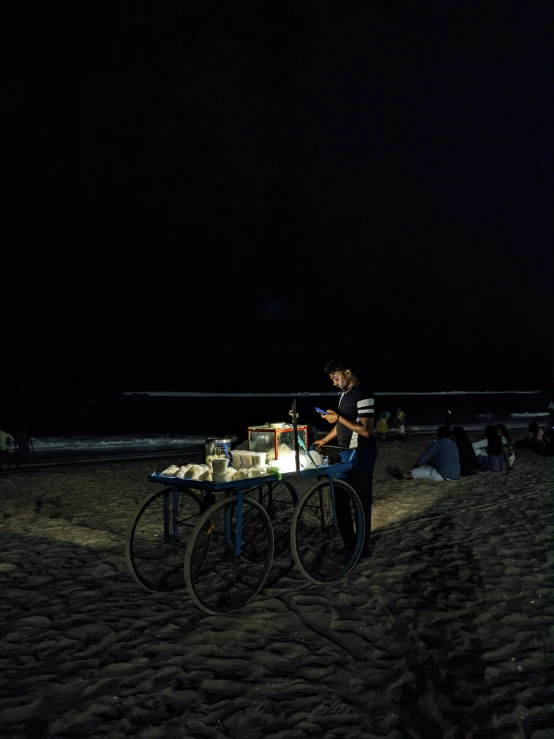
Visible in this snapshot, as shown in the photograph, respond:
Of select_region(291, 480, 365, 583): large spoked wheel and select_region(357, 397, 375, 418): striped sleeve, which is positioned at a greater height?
select_region(357, 397, 375, 418): striped sleeve

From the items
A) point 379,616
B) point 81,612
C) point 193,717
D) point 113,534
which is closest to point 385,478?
point 113,534

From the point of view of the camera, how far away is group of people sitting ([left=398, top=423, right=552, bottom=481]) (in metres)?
11.2

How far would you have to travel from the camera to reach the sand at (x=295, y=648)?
11.1ft

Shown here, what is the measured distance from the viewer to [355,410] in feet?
19.4

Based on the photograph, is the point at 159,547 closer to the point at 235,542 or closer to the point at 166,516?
the point at 166,516

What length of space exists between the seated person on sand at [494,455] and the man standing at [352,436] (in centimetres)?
703

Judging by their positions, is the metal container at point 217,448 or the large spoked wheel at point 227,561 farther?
the metal container at point 217,448

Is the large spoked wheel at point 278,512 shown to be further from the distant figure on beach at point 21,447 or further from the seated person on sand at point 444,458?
the distant figure on beach at point 21,447

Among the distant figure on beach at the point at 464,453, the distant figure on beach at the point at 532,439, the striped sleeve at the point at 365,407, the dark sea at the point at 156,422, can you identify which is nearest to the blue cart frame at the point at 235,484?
the striped sleeve at the point at 365,407

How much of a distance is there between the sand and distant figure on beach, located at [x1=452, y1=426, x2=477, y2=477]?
432 cm

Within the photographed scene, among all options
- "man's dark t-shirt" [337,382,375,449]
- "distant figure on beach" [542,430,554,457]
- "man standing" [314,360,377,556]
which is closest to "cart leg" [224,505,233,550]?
"man standing" [314,360,377,556]

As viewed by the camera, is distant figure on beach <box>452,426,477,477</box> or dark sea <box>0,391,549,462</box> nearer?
distant figure on beach <box>452,426,477,477</box>

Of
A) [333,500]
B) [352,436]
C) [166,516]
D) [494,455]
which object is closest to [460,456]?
[494,455]

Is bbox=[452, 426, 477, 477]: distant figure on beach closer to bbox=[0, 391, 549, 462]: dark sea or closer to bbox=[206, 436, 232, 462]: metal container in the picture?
bbox=[0, 391, 549, 462]: dark sea
